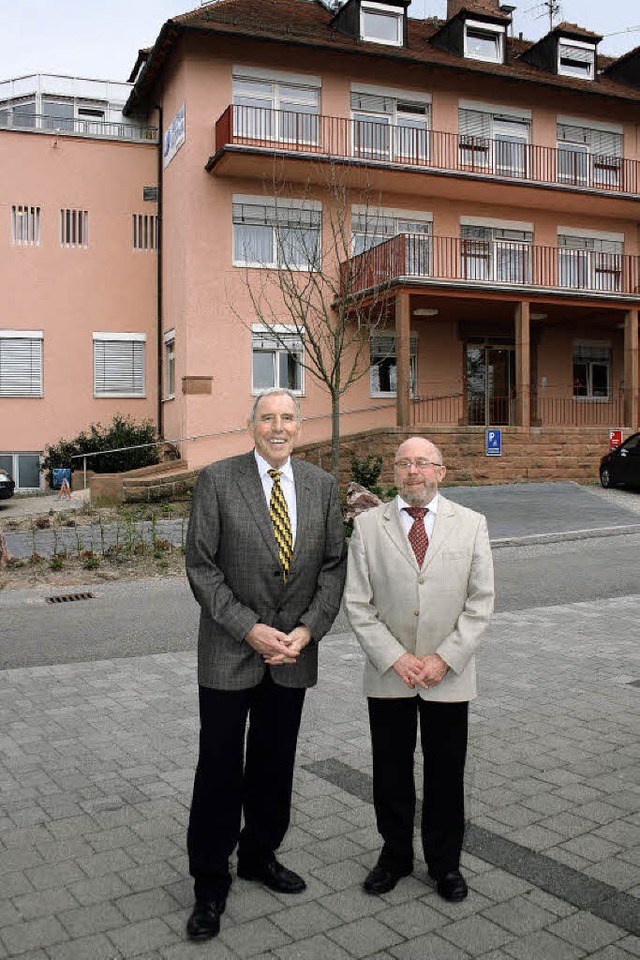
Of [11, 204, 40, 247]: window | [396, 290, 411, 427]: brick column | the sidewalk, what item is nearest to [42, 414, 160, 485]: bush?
[11, 204, 40, 247]: window

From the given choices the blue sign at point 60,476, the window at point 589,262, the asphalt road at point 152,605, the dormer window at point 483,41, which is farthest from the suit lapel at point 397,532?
the dormer window at point 483,41

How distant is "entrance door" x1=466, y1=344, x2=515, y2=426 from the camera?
27.5 metres

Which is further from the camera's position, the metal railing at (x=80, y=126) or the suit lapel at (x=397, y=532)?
the metal railing at (x=80, y=126)

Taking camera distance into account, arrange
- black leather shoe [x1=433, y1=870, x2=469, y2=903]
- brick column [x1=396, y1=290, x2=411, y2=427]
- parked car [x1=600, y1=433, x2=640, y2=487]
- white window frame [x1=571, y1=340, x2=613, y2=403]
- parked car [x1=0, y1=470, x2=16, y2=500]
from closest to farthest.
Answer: black leather shoe [x1=433, y1=870, x2=469, y2=903] → parked car [x1=0, y1=470, x2=16, y2=500] → parked car [x1=600, y1=433, x2=640, y2=487] → brick column [x1=396, y1=290, x2=411, y2=427] → white window frame [x1=571, y1=340, x2=613, y2=403]

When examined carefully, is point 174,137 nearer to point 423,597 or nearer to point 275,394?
point 275,394

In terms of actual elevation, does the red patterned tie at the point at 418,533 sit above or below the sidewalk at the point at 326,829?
above

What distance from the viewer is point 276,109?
23.8 meters

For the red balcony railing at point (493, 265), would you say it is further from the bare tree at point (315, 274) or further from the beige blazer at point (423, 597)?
the beige blazer at point (423, 597)

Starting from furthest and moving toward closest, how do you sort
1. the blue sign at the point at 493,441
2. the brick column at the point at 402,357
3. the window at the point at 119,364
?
the window at the point at 119,364 → the brick column at the point at 402,357 → the blue sign at the point at 493,441

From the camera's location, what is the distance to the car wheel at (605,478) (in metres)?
21.8

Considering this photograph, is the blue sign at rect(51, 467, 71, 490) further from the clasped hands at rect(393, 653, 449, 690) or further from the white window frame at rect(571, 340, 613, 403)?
the clasped hands at rect(393, 653, 449, 690)

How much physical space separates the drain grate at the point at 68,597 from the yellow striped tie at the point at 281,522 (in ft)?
24.4

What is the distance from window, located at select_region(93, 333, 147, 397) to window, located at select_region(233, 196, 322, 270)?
403 centimetres

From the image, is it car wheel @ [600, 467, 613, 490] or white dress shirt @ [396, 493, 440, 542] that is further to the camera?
car wheel @ [600, 467, 613, 490]
